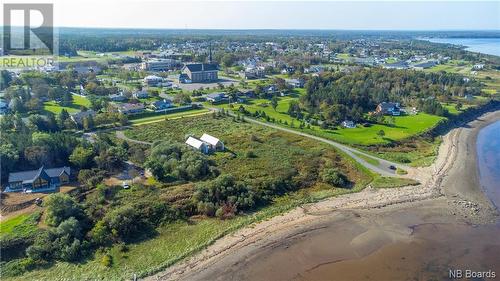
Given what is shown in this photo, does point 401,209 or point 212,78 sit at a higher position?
point 212,78

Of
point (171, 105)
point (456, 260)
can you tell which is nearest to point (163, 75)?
point (171, 105)

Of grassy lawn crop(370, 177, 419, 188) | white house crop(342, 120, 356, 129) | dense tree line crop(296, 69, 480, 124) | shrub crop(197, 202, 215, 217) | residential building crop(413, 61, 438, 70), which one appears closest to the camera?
shrub crop(197, 202, 215, 217)

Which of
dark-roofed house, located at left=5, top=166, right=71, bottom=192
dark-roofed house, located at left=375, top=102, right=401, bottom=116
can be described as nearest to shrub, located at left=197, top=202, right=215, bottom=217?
dark-roofed house, located at left=5, top=166, right=71, bottom=192

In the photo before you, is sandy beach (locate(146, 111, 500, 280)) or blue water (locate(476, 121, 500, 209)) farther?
blue water (locate(476, 121, 500, 209))

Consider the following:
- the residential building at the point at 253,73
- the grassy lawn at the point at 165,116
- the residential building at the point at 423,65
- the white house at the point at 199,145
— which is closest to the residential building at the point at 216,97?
the grassy lawn at the point at 165,116

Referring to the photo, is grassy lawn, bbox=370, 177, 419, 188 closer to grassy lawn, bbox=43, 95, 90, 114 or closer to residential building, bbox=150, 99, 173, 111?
residential building, bbox=150, 99, 173, 111

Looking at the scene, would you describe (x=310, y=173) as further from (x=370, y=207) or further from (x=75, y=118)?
(x=75, y=118)
